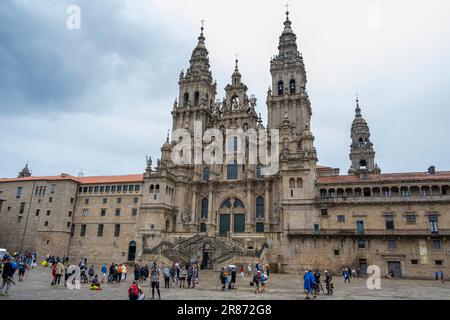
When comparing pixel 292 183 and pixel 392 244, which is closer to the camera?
pixel 392 244

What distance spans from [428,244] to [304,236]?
14.6 m

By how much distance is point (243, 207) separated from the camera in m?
53.5

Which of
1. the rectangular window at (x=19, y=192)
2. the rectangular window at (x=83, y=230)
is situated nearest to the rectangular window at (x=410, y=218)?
the rectangular window at (x=83, y=230)

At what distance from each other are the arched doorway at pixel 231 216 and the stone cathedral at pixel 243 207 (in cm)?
16

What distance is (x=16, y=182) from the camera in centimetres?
5891

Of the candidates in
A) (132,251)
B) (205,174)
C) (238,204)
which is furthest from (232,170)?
(132,251)

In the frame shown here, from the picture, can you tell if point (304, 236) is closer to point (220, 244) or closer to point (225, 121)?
point (220, 244)

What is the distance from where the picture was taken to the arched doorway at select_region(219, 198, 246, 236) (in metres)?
52.9

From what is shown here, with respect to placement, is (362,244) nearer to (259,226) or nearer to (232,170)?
(259,226)

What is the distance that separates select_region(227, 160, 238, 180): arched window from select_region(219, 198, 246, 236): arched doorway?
12.2 ft

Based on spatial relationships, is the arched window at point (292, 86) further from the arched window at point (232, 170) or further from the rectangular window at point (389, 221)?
the rectangular window at point (389, 221)

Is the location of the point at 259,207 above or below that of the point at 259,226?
above

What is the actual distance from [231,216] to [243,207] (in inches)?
94.6

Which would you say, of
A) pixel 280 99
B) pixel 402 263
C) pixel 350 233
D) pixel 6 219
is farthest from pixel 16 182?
pixel 402 263
